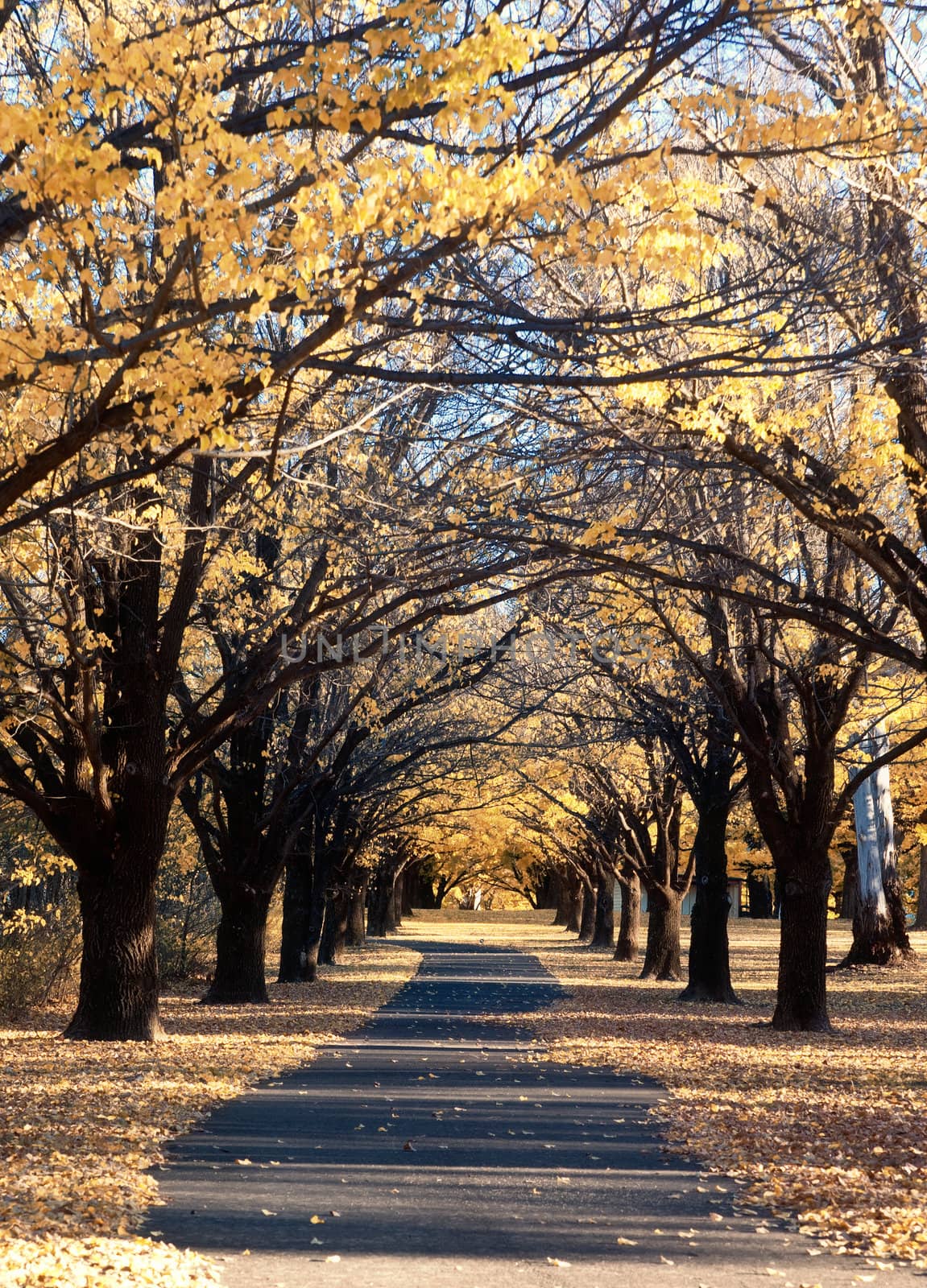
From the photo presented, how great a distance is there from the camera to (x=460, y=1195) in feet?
22.1

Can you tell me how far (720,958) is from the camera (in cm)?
1908

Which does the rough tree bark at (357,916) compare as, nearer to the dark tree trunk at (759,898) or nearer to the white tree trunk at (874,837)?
the white tree trunk at (874,837)

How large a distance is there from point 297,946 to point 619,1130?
1464cm

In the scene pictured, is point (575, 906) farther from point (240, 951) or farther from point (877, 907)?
point (240, 951)

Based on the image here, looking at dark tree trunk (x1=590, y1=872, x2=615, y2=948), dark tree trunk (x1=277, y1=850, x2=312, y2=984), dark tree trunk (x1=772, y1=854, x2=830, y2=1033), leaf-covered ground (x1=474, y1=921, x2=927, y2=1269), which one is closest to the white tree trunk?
leaf-covered ground (x1=474, y1=921, x2=927, y2=1269)

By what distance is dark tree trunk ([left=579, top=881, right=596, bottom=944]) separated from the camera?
1677 inches

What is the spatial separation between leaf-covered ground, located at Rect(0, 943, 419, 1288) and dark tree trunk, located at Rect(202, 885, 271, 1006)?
47 cm

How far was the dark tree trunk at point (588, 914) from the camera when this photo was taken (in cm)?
4259

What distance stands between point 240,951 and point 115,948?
5693 mm

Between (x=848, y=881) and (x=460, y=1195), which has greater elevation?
(x=848, y=881)

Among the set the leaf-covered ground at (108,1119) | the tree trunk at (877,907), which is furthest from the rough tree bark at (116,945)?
the tree trunk at (877,907)

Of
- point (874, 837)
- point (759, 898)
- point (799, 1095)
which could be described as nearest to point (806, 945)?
point (799, 1095)

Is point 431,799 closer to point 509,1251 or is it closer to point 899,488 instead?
point 899,488

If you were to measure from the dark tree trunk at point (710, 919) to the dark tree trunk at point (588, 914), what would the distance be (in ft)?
74.6
